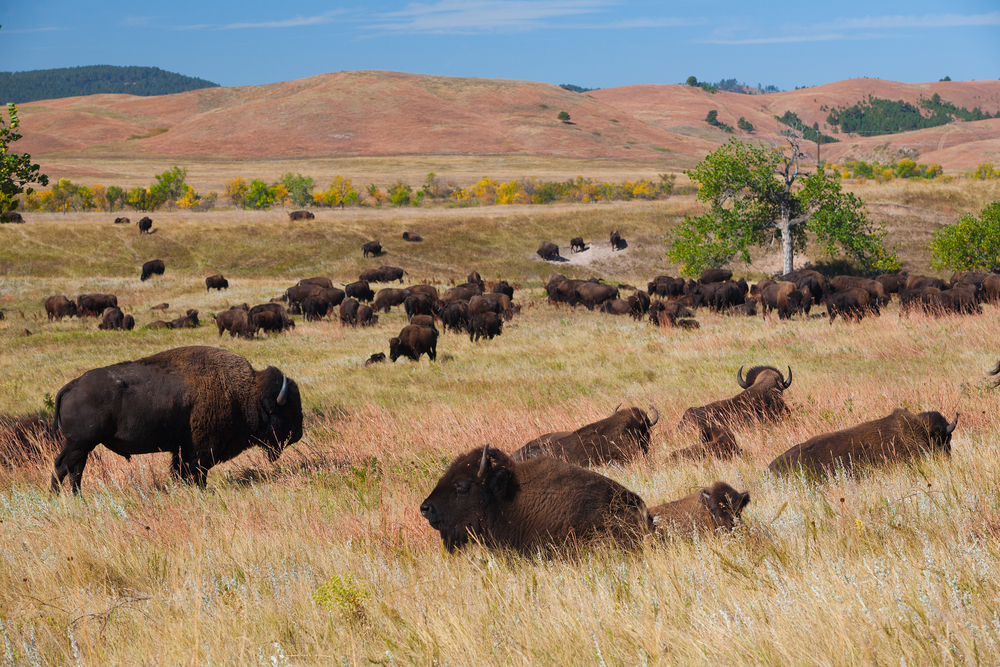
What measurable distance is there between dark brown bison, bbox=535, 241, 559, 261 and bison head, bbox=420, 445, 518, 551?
46.7 meters

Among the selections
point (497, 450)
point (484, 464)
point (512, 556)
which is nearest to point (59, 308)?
point (497, 450)

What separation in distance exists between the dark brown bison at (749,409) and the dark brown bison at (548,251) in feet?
134

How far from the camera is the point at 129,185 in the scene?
→ 97.2m

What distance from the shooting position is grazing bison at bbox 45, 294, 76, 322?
107 ft

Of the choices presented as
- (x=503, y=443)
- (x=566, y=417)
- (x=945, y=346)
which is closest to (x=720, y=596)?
(x=503, y=443)

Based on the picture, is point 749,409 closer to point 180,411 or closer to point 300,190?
point 180,411

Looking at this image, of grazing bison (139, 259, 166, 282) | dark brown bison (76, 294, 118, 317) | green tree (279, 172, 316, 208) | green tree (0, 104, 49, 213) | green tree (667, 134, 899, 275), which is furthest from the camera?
green tree (279, 172, 316, 208)

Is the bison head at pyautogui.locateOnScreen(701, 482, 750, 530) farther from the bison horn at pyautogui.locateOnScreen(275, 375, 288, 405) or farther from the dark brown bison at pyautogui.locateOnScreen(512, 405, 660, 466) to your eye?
Answer: the bison horn at pyautogui.locateOnScreen(275, 375, 288, 405)

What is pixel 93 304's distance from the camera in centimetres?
3269

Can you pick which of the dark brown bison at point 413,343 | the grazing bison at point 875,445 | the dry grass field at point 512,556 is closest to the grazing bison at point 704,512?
the dry grass field at point 512,556

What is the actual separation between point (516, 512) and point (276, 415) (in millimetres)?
4400

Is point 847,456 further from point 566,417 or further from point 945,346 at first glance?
point 945,346

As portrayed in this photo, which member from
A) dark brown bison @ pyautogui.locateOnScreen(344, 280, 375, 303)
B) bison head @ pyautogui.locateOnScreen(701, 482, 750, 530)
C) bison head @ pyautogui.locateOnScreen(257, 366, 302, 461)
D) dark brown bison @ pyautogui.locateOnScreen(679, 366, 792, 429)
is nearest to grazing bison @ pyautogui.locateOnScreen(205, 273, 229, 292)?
dark brown bison @ pyautogui.locateOnScreen(344, 280, 375, 303)

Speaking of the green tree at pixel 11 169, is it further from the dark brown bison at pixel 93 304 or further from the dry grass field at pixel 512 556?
the dark brown bison at pixel 93 304
